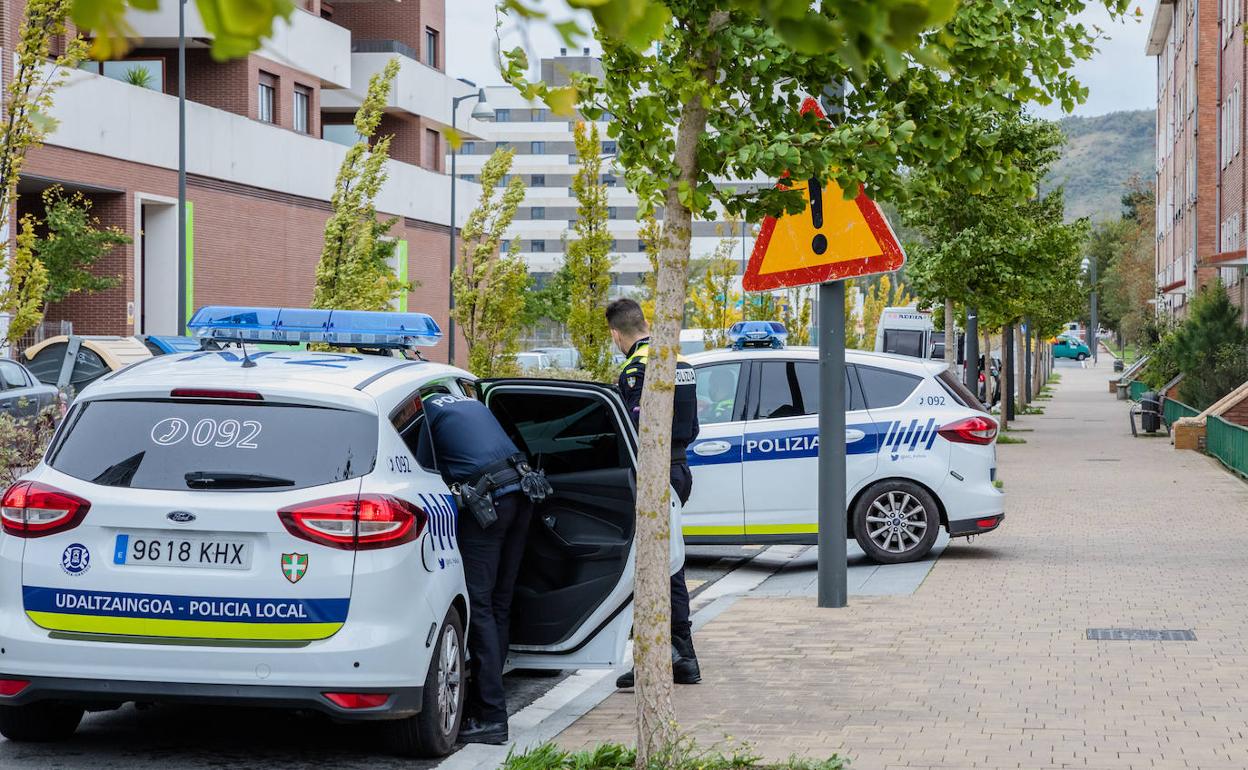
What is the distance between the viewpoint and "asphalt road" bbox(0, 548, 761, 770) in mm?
6277

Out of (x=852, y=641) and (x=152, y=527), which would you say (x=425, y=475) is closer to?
(x=152, y=527)

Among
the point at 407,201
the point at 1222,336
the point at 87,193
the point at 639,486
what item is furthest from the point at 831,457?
the point at 407,201

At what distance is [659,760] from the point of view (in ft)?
19.2

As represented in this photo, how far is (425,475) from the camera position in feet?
20.8

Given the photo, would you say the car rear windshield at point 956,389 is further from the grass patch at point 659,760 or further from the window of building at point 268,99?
the window of building at point 268,99

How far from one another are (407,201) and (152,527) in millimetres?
46466

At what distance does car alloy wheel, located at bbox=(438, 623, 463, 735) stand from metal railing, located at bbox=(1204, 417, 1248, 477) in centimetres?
1758

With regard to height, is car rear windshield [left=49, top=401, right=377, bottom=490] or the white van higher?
the white van

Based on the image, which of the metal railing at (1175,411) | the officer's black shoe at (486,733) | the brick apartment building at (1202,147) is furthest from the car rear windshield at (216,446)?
the metal railing at (1175,411)

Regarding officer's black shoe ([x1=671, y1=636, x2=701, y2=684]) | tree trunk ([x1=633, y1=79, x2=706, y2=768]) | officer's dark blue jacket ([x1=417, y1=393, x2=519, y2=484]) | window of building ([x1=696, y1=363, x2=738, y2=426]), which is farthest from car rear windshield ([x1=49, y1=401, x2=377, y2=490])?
window of building ([x1=696, y1=363, x2=738, y2=426])

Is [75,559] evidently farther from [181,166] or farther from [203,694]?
[181,166]

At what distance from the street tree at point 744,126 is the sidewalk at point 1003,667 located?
101 centimetres

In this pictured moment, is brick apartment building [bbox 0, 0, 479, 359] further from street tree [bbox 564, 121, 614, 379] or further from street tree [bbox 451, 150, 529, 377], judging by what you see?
street tree [bbox 564, 121, 614, 379]

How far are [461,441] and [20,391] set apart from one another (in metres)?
16.8
